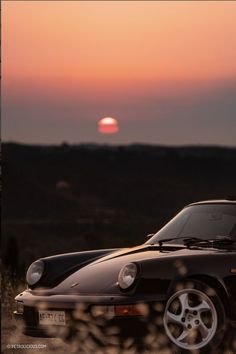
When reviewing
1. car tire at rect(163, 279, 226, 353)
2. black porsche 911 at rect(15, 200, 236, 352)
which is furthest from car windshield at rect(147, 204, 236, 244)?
car tire at rect(163, 279, 226, 353)

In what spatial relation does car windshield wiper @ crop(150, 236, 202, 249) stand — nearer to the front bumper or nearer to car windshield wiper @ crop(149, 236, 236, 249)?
car windshield wiper @ crop(149, 236, 236, 249)

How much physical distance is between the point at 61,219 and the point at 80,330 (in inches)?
3825

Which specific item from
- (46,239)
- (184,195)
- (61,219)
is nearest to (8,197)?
(61,219)

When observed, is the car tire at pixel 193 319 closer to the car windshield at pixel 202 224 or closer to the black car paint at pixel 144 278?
the black car paint at pixel 144 278

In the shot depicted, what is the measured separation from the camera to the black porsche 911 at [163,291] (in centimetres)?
880

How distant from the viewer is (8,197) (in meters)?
116

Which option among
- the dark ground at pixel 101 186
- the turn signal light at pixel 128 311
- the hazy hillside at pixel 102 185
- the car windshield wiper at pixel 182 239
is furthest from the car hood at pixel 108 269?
the hazy hillside at pixel 102 185

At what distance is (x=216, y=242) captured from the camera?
9.84 metres

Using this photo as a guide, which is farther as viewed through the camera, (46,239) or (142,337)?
(46,239)

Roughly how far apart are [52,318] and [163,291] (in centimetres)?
128

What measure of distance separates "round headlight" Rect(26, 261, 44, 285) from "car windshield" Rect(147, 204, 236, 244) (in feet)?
4.52

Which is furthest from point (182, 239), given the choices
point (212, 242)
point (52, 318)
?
point (52, 318)

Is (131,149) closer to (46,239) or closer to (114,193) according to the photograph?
(114,193)

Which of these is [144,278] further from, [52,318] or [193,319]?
[52,318]
